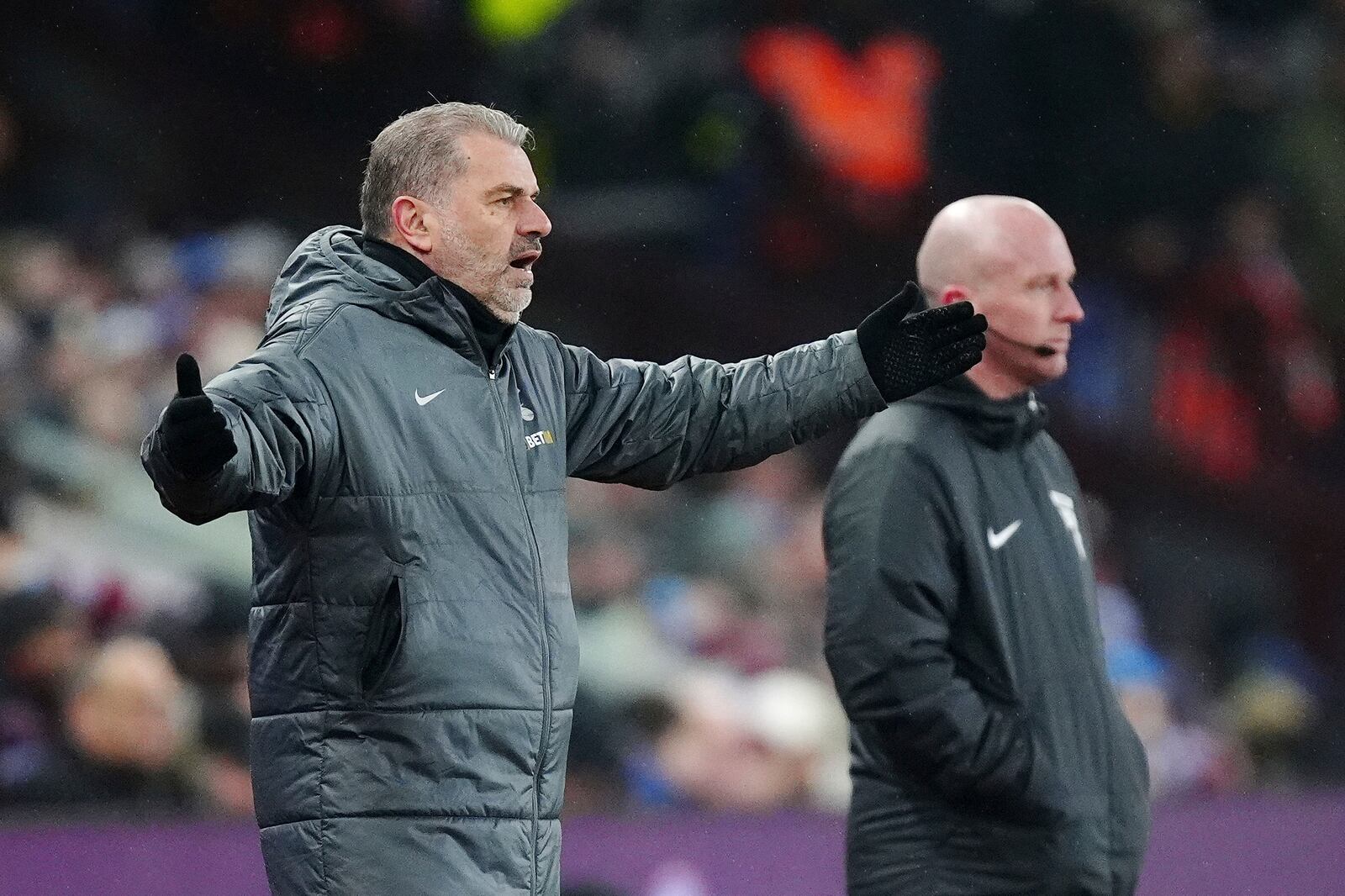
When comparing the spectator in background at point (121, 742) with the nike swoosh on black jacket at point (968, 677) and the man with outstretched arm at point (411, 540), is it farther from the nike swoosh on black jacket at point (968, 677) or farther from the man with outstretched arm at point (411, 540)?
the man with outstretched arm at point (411, 540)

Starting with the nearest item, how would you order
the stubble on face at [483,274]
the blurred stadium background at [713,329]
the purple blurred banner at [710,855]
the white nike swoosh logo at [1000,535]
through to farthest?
the stubble on face at [483,274]
the white nike swoosh logo at [1000,535]
the purple blurred banner at [710,855]
the blurred stadium background at [713,329]

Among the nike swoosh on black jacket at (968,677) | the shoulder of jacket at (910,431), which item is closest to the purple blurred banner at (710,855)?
the nike swoosh on black jacket at (968,677)

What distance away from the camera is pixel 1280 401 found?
6836 millimetres

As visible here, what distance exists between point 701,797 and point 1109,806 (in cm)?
226

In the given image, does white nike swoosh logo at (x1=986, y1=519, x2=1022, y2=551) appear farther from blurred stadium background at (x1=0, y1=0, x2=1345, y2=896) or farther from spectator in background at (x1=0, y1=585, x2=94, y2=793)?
spectator in background at (x1=0, y1=585, x2=94, y2=793)

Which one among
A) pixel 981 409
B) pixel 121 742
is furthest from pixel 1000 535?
pixel 121 742

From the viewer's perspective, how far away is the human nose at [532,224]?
2340mm

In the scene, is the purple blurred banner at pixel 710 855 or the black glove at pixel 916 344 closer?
the black glove at pixel 916 344

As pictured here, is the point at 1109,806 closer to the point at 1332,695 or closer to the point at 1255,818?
the point at 1255,818

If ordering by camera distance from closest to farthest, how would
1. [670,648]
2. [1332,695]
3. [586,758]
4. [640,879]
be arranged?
[640,879] → [586,758] → [670,648] → [1332,695]

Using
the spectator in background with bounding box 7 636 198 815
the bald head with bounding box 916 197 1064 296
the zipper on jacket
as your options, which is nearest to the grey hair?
the zipper on jacket

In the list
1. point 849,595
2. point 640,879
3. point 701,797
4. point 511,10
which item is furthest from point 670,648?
point 849,595

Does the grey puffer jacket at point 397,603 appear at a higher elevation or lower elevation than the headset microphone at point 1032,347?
lower

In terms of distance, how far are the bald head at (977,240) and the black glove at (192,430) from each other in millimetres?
1525
